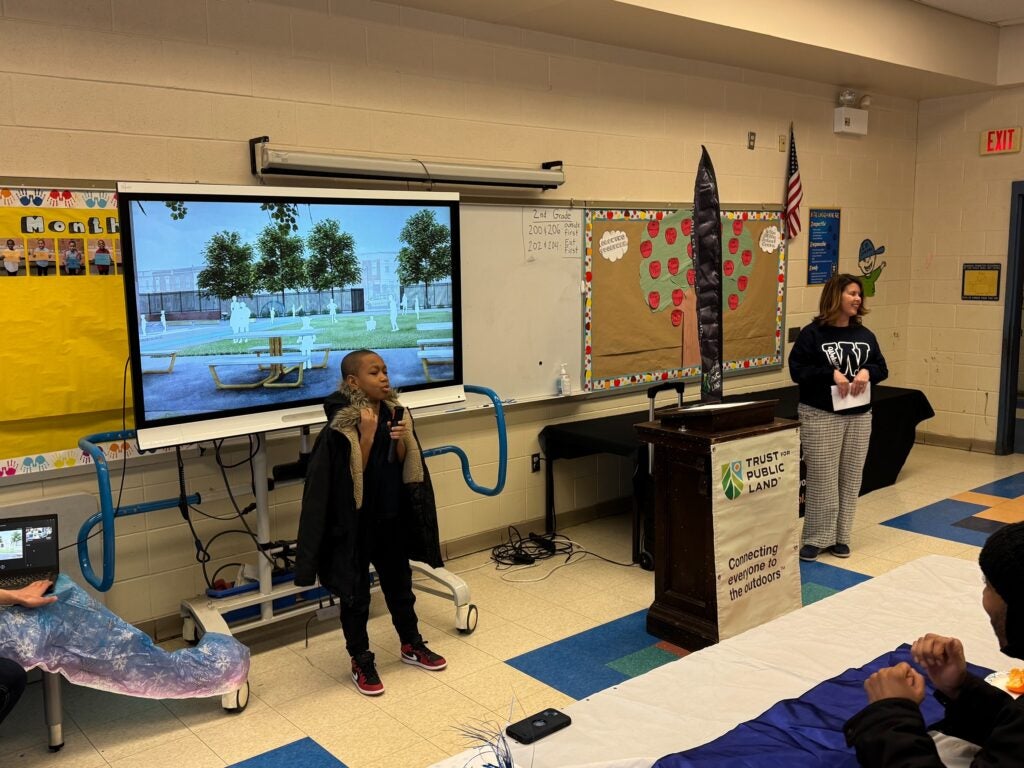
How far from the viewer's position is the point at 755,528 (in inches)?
139

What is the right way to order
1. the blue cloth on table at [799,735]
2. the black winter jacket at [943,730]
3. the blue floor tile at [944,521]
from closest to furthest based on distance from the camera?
the black winter jacket at [943,730] → the blue cloth on table at [799,735] → the blue floor tile at [944,521]

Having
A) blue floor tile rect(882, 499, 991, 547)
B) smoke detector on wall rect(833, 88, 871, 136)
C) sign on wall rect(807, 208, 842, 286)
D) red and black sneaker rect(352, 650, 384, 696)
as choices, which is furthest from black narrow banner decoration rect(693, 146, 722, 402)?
smoke detector on wall rect(833, 88, 871, 136)

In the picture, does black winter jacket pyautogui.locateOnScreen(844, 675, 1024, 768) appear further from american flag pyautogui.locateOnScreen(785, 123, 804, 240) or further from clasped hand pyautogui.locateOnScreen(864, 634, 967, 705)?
american flag pyautogui.locateOnScreen(785, 123, 804, 240)

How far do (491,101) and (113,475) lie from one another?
261 cm

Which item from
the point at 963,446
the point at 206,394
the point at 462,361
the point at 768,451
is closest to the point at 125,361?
the point at 206,394

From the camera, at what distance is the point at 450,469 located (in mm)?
4695

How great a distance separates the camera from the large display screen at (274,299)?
3279 millimetres

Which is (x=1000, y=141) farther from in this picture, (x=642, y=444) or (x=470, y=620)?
(x=470, y=620)

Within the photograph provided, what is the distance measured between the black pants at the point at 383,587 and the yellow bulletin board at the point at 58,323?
1166mm


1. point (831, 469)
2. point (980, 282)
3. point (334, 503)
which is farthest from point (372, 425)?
point (980, 282)

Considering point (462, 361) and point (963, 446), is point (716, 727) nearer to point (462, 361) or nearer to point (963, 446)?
point (462, 361)

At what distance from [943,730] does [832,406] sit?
2.92 m

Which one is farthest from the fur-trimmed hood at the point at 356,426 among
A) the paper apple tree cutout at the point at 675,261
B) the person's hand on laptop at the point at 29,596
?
the paper apple tree cutout at the point at 675,261

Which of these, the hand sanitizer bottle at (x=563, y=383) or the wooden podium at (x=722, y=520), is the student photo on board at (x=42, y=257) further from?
the hand sanitizer bottle at (x=563, y=383)
